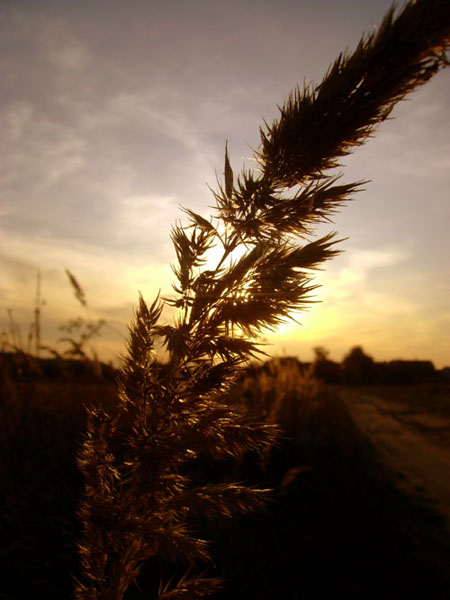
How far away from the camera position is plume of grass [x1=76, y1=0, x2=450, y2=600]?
2.72 ft

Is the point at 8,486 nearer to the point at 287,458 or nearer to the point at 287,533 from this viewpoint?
the point at 287,533

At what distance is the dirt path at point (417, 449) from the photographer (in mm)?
5324

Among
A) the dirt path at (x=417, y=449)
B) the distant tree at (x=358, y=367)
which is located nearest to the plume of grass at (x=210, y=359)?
the dirt path at (x=417, y=449)

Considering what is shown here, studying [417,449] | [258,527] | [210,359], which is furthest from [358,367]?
[210,359]

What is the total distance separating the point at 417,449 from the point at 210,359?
347 inches

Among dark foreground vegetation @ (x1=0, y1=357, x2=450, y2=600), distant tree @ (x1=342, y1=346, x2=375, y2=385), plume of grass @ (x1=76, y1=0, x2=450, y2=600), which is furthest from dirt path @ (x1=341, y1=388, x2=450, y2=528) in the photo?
distant tree @ (x1=342, y1=346, x2=375, y2=385)

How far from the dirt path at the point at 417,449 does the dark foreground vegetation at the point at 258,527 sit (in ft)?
1.30

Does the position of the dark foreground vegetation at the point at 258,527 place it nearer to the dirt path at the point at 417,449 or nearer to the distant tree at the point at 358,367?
the dirt path at the point at 417,449

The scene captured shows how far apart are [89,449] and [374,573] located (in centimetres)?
310

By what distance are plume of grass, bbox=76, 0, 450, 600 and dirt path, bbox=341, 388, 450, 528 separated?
427 cm

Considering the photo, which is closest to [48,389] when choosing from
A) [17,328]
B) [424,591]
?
[17,328]

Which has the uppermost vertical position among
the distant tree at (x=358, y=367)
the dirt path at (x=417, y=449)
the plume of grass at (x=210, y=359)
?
the distant tree at (x=358, y=367)

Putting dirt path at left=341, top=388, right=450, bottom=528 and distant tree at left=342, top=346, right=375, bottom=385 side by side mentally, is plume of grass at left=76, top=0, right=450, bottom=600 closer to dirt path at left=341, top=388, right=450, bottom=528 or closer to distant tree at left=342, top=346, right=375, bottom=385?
dirt path at left=341, top=388, right=450, bottom=528

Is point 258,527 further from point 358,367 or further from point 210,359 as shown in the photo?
point 358,367
